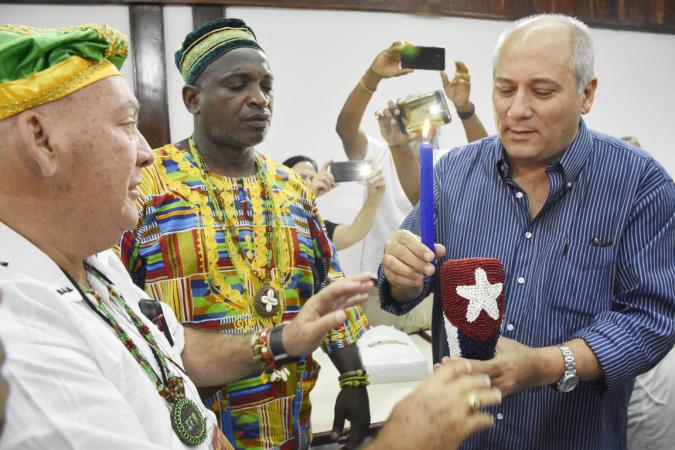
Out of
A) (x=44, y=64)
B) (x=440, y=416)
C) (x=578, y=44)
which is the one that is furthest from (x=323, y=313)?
(x=578, y=44)

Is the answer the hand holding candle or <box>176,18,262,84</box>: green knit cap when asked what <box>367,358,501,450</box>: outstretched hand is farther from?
<box>176,18,262,84</box>: green knit cap

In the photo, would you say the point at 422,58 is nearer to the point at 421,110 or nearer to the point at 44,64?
the point at 421,110

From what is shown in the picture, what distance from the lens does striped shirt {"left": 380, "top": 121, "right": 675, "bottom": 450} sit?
125 cm

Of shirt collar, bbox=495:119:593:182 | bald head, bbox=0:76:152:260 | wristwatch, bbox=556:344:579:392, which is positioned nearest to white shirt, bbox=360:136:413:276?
shirt collar, bbox=495:119:593:182

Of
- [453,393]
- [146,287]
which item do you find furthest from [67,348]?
[146,287]

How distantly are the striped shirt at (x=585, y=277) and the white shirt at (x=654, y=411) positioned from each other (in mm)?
1250

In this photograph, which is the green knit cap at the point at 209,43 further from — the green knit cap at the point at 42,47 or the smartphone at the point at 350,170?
the smartphone at the point at 350,170

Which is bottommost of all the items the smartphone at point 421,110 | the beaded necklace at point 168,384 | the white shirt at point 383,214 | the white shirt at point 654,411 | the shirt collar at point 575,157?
the white shirt at point 654,411

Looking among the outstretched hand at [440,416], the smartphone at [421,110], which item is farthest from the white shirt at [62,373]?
the smartphone at [421,110]

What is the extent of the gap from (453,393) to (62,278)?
701mm

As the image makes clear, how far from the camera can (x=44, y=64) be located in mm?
876

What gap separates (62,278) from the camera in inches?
34.6

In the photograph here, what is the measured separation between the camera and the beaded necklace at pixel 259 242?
64.7 inches

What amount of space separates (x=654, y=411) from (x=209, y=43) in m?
2.60
